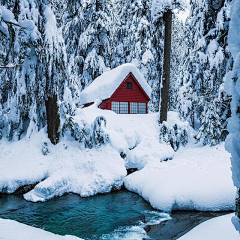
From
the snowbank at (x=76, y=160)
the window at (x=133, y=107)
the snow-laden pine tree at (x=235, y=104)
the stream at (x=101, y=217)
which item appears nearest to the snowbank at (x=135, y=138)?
the snowbank at (x=76, y=160)

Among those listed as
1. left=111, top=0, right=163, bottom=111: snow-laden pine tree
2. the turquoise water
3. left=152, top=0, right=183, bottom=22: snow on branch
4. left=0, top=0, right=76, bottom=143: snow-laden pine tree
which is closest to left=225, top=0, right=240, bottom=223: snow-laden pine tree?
the turquoise water

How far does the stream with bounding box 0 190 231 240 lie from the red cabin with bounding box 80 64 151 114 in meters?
10.2

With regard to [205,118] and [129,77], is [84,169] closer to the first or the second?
[205,118]

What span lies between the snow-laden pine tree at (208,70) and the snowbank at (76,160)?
3024 mm

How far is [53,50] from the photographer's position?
1109 centimetres

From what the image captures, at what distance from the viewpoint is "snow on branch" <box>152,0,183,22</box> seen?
13.9 metres

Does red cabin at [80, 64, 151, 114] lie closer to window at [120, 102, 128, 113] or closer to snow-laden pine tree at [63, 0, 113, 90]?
window at [120, 102, 128, 113]

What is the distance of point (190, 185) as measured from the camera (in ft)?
28.2

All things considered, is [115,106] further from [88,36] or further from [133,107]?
[88,36]

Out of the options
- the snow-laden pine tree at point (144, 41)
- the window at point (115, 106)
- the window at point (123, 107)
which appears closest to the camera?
the window at point (115, 106)

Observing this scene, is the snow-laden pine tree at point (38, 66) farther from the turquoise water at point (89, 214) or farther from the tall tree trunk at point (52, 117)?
the turquoise water at point (89, 214)

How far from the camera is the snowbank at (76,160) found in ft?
36.2

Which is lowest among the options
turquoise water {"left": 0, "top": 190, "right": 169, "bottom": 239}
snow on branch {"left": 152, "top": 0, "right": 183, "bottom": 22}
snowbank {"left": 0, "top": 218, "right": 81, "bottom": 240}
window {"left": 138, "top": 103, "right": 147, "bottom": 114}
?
turquoise water {"left": 0, "top": 190, "right": 169, "bottom": 239}

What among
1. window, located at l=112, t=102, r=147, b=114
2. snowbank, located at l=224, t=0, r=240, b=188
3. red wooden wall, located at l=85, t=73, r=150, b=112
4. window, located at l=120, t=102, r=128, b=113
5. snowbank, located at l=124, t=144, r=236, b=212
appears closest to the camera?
snowbank, located at l=224, t=0, r=240, b=188
